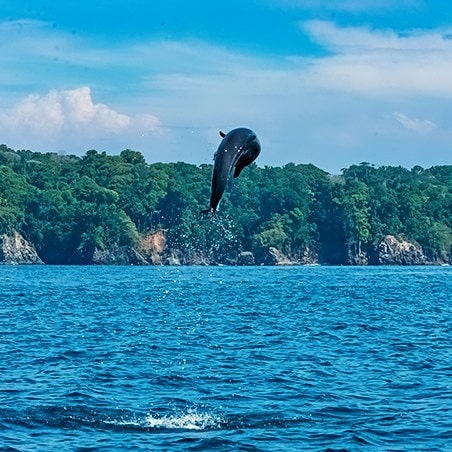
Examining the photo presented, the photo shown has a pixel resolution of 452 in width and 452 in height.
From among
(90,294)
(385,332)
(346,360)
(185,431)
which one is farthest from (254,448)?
(90,294)

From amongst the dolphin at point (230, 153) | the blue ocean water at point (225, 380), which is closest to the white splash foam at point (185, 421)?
the blue ocean water at point (225, 380)

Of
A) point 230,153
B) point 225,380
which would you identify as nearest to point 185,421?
point 225,380

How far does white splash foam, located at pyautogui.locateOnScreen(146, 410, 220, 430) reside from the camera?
27836 millimetres

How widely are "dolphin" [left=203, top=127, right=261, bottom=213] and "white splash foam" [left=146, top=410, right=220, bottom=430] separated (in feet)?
42.9

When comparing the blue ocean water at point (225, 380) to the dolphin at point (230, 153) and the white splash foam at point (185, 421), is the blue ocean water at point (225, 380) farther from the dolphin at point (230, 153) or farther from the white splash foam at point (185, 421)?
the dolphin at point (230, 153)

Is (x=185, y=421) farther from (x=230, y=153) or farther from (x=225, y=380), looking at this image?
(x=230, y=153)

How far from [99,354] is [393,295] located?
54.8 meters

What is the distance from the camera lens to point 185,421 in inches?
1120

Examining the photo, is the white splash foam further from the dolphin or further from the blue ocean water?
the dolphin

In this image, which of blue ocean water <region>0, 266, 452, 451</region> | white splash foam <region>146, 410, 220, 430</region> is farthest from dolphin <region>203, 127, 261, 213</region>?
white splash foam <region>146, 410, 220, 430</region>

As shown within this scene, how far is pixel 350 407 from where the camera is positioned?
1200 inches

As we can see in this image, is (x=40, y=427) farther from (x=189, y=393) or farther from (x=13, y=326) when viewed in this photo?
(x=13, y=326)

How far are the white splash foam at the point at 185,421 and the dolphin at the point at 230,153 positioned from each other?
13079 mm

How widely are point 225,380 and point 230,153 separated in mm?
20860
